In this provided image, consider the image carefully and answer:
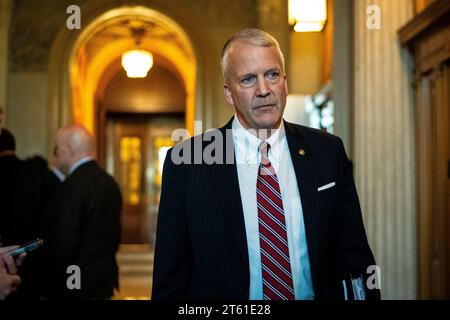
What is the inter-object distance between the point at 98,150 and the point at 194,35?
22.6ft

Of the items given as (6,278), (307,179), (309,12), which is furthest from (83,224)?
(309,12)

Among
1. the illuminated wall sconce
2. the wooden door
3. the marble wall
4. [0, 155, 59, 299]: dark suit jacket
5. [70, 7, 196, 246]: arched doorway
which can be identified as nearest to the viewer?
[0, 155, 59, 299]: dark suit jacket

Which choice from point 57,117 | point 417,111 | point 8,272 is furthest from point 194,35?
point 8,272

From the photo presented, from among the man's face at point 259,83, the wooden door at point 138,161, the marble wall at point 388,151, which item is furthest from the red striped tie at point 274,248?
the wooden door at point 138,161

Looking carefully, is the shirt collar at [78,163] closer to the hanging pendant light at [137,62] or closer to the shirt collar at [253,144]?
the shirt collar at [253,144]

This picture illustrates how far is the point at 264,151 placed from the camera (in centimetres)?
209

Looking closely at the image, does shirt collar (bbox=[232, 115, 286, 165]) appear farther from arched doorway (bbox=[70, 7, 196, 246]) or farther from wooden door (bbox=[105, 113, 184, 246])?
wooden door (bbox=[105, 113, 184, 246])

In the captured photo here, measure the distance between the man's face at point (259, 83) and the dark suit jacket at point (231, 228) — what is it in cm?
13

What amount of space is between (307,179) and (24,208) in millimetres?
2519

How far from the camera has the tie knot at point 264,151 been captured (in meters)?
2.08

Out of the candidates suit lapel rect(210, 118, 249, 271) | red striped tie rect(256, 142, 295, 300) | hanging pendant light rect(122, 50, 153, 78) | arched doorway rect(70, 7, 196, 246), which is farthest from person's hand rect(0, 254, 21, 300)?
arched doorway rect(70, 7, 196, 246)

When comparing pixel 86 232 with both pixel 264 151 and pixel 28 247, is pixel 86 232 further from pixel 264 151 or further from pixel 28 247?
pixel 264 151

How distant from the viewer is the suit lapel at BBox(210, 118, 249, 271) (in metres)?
1.96
